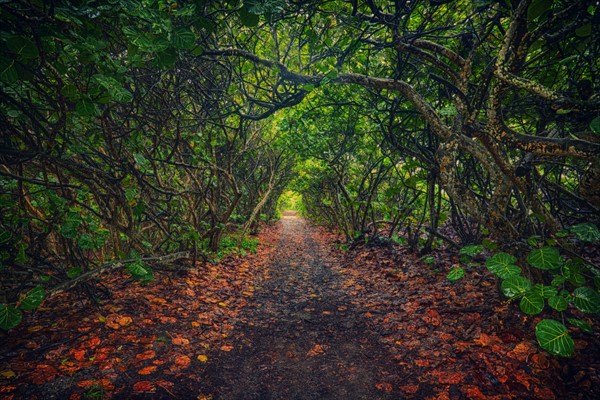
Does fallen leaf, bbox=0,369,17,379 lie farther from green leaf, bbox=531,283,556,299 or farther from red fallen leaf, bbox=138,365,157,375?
green leaf, bbox=531,283,556,299

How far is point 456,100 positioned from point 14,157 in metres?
5.06

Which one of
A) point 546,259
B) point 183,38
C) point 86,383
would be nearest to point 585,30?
point 546,259

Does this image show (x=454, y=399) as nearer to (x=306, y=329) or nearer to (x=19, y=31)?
(x=306, y=329)

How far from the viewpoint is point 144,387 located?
2488 millimetres

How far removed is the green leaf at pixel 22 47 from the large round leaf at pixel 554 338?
4041 mm

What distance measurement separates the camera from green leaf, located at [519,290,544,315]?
6.89 feet

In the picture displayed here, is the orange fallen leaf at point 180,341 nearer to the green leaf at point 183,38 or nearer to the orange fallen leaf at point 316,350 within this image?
the orange fallen leaf at point 316,350

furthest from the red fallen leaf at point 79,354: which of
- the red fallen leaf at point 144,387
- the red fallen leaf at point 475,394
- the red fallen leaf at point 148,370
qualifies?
the red fallen leaf at point 475,394

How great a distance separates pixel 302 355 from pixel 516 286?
7.73 ft

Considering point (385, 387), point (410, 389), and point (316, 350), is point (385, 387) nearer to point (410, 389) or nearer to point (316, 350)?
point (410, 389)

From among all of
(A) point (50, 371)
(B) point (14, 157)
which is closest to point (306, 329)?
(A) point (50, 371)

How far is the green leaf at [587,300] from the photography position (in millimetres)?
2002

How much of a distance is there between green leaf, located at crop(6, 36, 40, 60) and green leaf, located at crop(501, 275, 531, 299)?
155 inches

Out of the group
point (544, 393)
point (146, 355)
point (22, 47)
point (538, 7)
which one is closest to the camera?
point (22, 47)
